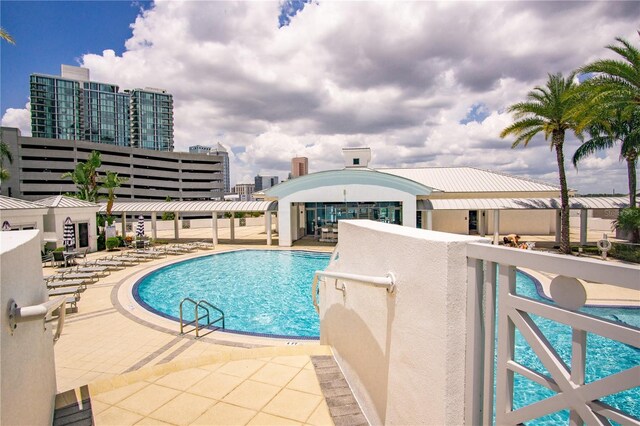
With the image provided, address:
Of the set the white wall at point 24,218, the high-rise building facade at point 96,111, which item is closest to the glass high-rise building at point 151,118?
the high-rise building facade at point 96,111

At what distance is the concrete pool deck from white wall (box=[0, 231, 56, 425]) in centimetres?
112

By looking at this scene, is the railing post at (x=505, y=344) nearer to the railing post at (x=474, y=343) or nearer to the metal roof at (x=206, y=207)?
the railing post at (x=474, y=343)

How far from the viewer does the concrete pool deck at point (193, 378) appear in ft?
14.1

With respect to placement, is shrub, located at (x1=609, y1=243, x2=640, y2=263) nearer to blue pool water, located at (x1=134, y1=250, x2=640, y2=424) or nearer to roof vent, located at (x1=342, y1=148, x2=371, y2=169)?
blue pool water, located at (x1=134, y1=250, x2=640, y2=424)

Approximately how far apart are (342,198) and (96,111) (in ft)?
402

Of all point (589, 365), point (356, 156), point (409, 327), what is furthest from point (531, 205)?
point (409, 327)

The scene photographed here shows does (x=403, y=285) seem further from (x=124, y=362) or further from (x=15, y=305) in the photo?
(x=124, y=362)

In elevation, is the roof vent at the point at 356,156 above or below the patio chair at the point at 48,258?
above

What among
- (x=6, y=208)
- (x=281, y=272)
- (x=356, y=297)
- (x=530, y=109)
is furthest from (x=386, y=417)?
(x=6, y=208)

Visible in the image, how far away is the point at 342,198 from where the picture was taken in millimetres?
26141

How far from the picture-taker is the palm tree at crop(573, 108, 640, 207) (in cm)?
1875

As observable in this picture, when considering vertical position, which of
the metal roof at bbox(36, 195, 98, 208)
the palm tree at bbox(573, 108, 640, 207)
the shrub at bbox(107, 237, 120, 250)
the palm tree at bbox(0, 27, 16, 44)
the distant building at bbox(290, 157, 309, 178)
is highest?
the distant building at bbox(290, 157, 309, 178)

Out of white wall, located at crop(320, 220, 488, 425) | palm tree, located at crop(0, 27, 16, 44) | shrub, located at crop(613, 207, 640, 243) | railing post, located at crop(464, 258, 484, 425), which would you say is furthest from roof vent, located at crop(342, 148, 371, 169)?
railing post, located at crop(464, 258, 484, 425)

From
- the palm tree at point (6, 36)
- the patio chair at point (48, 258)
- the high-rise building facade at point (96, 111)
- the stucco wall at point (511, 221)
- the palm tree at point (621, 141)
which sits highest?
the high-rise building facade at point (96, 111)
